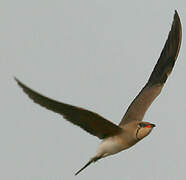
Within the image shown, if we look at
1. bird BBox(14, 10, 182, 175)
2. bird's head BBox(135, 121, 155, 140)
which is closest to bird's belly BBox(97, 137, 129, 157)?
bird BBox(14, 10, 182, 175)

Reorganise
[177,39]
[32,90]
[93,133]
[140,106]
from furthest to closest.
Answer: [177,39], [140,106], [93,133], [32,90]

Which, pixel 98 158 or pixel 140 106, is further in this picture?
pixel 140 106

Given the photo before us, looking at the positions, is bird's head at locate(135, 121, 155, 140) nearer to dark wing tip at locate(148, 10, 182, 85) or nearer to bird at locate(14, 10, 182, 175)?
bird at locate(14, 10, 182, 175)

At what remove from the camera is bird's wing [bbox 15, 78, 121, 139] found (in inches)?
228

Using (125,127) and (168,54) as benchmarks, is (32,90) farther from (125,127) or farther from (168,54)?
(168,54)

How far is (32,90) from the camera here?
560 cm

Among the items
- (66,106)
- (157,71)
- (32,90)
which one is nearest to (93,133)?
(66,106)

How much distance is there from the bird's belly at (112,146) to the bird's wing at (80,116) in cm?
8

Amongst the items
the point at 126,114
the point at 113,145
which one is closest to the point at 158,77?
the point at 126,114

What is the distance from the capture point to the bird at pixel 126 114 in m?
6.01

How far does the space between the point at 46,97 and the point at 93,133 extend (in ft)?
4.64

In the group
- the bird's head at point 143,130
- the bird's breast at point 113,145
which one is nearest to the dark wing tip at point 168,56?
the bird's head at point 143,130

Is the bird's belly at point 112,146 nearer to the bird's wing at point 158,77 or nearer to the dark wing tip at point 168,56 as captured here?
the bird's wing at point 158,77

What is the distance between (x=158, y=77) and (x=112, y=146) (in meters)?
2.02
